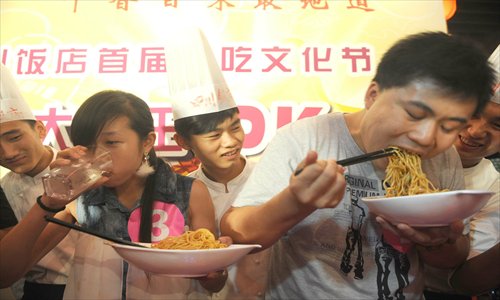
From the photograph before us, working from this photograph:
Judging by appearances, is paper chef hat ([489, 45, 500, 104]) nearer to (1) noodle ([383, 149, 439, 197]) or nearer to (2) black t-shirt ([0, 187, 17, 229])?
(1) noodle ([383, 149, 439, 197])

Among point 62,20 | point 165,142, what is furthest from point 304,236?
point 62,20

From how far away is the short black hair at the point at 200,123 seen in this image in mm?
1987

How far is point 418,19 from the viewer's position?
226 centimetres

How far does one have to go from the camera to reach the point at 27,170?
1969mm

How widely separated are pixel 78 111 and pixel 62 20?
1.65 feet

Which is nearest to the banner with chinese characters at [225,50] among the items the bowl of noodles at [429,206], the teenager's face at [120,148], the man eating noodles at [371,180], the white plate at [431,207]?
the teenager's face at [120,148]

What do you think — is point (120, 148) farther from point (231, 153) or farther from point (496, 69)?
point (496, 69)

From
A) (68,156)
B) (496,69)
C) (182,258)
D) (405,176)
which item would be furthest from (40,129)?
(496,69)

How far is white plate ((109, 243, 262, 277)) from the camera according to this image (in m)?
1.39

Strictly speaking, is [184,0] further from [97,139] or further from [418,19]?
[418,19]

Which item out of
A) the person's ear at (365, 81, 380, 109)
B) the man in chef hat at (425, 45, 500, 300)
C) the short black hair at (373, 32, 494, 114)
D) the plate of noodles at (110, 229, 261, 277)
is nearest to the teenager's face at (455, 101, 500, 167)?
the man in chef hat at (425, 45, 500, 300)

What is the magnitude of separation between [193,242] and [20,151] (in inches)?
37.4

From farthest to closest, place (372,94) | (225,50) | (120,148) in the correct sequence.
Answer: (225,50) → (120,148) → (372,94)

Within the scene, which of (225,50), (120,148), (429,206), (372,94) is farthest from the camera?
(225,50)
